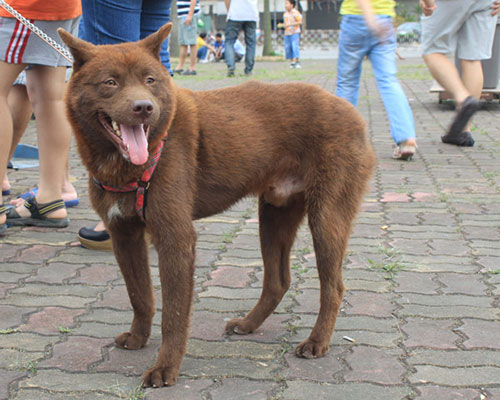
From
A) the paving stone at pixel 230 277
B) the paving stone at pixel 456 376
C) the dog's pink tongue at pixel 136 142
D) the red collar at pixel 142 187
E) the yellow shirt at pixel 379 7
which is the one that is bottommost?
the paving stone at pixel 230 277

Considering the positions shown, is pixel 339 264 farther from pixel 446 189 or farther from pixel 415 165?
pixel 415 165

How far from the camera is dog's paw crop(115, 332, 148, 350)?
3.24m

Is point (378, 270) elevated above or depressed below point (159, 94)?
below

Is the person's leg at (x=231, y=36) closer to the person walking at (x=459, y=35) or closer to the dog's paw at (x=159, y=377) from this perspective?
the person walking at (x=459, y=35)

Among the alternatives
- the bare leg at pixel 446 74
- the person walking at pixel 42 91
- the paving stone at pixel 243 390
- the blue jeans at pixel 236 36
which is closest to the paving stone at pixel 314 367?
the paving stone at pixel 243 390

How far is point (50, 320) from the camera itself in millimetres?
→ 3572

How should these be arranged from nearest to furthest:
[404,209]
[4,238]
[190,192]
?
[190,192], [4,238], [404,209]

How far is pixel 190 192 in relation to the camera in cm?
305

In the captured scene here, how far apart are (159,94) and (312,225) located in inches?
37.7

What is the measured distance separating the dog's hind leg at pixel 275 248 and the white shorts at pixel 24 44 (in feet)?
6.68

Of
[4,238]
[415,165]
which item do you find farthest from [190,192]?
[415,165]

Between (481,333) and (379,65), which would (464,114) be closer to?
(379,65)

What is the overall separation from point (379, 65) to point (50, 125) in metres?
3.79

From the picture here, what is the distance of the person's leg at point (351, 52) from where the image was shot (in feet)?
24.0
